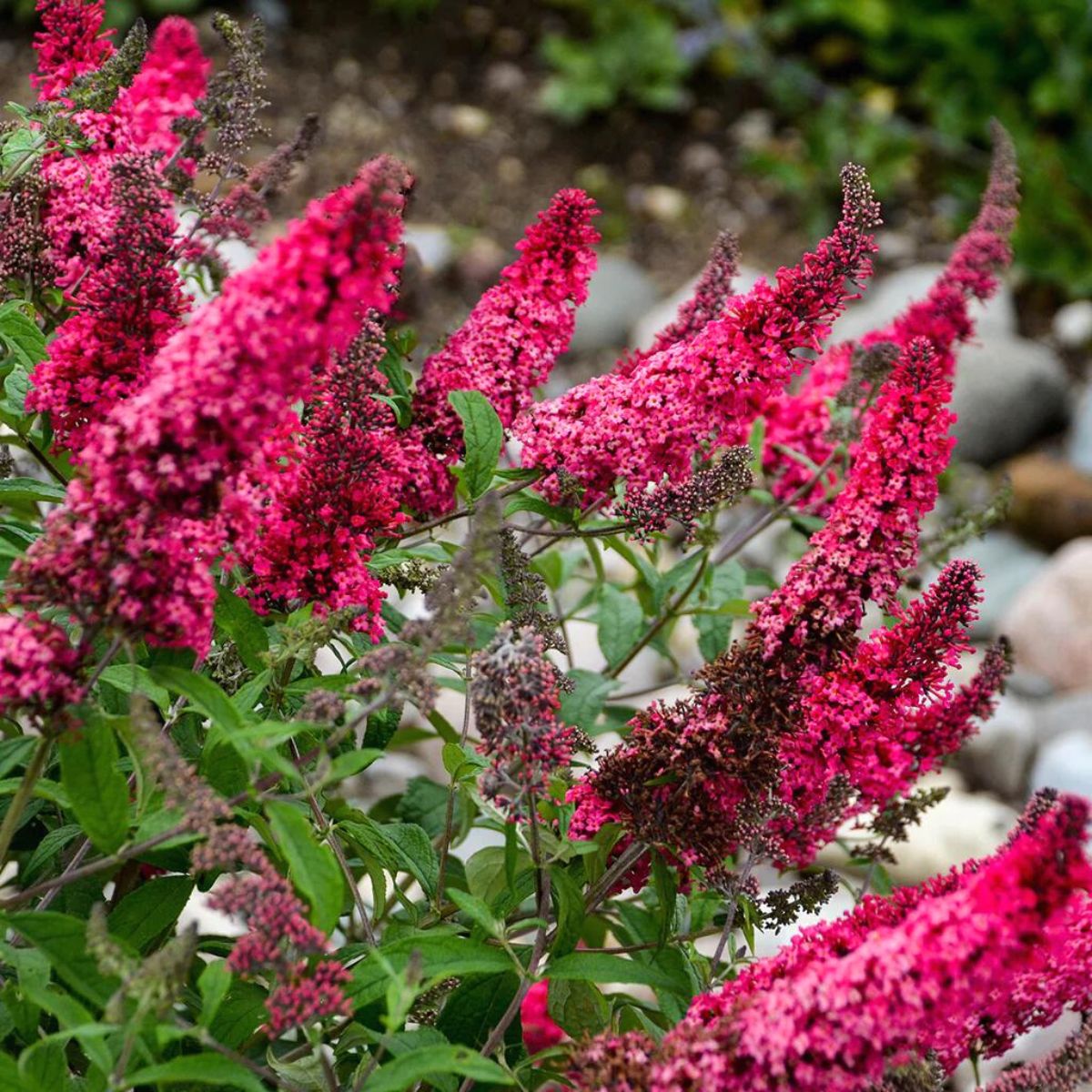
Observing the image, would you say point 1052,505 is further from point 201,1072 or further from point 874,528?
point 201,1072

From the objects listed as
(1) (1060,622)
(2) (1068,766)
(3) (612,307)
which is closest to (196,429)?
(2) (1068,766)

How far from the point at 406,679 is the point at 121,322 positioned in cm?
64

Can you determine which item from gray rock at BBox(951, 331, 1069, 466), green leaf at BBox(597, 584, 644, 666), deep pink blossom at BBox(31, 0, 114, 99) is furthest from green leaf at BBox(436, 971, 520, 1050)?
gray rock at BBox(951, 331, 1069, 466)

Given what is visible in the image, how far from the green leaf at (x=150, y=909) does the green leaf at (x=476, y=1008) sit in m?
0.39

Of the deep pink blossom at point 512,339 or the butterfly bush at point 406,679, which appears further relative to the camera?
the deep pink blossom at point 512,339

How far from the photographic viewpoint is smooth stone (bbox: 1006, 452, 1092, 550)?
22.5 feet

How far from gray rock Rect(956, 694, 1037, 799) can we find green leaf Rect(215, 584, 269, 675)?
175 inches

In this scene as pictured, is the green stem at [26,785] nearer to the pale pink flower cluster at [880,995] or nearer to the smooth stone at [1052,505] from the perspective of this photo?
the pale pink flower cluster at [880,995]

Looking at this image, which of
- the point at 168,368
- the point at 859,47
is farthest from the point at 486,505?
the point at 859,47

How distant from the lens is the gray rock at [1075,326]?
8086 millimetres

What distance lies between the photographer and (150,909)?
1929 millimetres

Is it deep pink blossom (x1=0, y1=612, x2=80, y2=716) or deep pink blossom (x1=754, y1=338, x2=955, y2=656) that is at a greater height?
deep pink blossom (x1=754, y1=338, x2=955, y2=656)

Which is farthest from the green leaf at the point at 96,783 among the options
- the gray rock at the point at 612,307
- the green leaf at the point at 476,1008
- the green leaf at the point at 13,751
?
the gray rock at the point at 612,307

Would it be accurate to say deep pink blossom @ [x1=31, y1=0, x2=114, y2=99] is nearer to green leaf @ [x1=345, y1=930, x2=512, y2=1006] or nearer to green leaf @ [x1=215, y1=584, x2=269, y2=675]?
green leaf @ [x1=215, y1=584, x2=269, y2=675]
